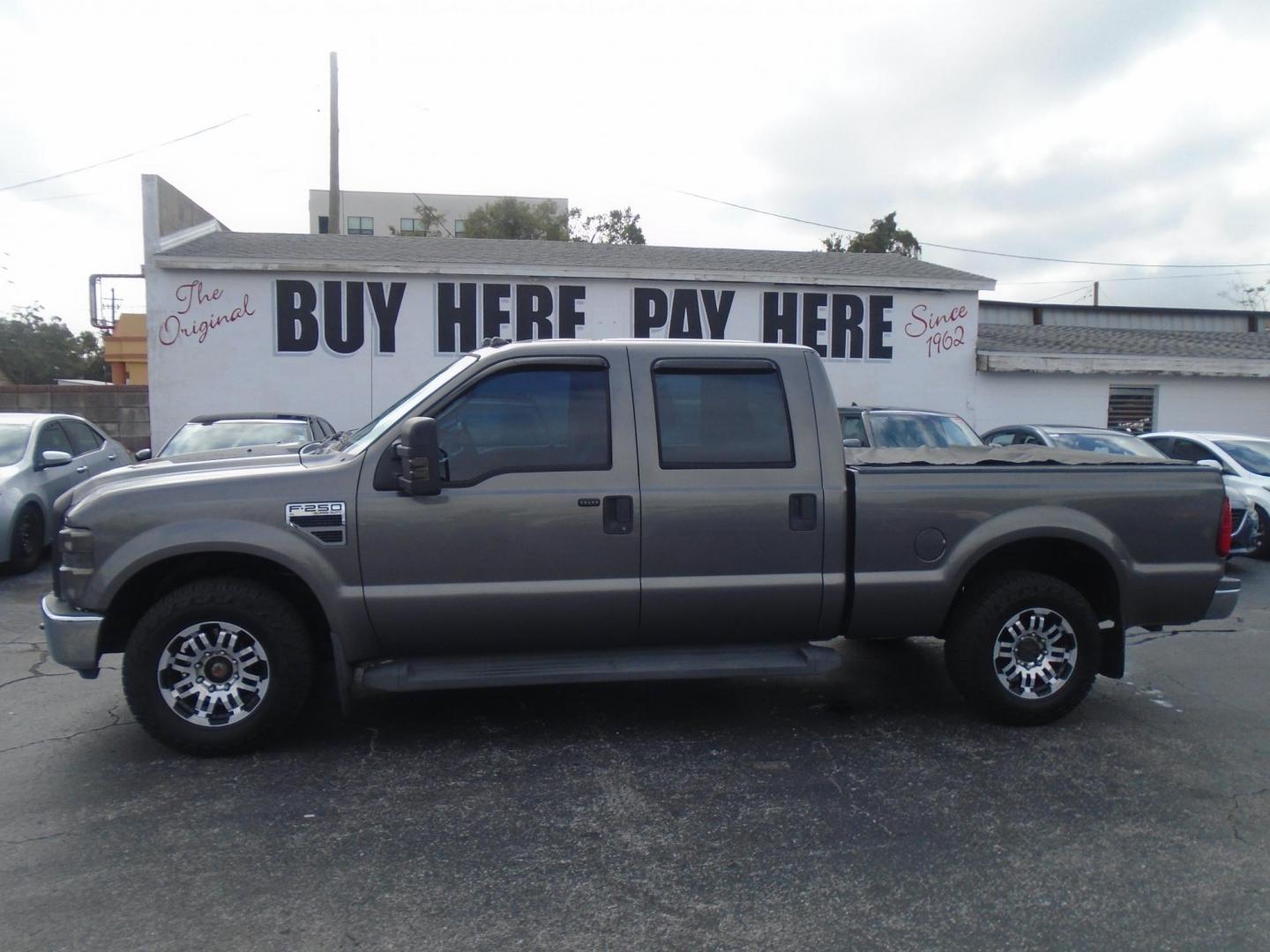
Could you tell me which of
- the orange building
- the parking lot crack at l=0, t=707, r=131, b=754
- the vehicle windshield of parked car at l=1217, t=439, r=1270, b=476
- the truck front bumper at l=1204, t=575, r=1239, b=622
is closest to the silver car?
the parking lot crack at l=0, t=707, r=131, b=754

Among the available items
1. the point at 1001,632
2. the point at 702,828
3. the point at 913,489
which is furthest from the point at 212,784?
the point at 1001,632

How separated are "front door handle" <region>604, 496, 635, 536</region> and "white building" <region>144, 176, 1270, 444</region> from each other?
34.8 feet

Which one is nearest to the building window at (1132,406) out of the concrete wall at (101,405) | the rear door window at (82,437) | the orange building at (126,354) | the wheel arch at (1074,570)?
the wheel arch at (1074,570)

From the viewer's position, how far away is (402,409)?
501 centimetres

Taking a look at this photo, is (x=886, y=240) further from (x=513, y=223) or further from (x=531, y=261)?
(x=531, y=261)

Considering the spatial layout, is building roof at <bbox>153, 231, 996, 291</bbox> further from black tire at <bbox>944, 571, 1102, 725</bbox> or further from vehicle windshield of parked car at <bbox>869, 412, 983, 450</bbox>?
black tire at <bbox>944, 571, 1102, 725</bbox>

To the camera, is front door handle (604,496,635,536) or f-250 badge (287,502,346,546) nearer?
f-250 badge (287,502,346,546)

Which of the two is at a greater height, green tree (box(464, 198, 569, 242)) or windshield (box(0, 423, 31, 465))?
green tree (box(464, 198, 569, 242))

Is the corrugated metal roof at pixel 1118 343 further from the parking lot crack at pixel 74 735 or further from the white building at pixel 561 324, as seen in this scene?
the parking lot crack at pixel 74 735

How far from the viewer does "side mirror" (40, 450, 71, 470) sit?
32.0 ft

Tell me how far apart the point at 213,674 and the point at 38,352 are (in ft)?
131

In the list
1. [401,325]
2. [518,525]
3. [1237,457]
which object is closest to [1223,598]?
[518,525]

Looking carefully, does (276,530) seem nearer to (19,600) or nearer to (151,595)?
(151,595)

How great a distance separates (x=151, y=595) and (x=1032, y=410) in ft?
50.3
